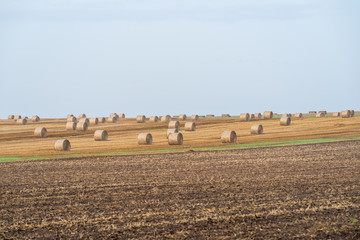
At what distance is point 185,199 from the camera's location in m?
17.2

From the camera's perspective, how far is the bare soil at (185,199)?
42.8 feet

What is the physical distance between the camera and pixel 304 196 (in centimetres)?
1756

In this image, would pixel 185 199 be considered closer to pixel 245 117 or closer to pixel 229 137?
pixel 229 137

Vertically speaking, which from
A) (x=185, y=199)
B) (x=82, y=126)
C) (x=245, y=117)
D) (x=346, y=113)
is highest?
(x=346, y=113)

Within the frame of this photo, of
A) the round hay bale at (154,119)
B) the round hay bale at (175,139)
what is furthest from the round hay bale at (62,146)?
the round hay bale at (154,119)

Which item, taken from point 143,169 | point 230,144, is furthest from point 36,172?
point 230,144

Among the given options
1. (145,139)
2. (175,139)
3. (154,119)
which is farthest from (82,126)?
(175,139)

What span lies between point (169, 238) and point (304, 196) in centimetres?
684

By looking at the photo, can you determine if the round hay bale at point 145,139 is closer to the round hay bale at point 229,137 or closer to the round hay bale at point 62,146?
the round hay bale at point 229,137

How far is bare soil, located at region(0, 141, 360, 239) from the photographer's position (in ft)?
42.8

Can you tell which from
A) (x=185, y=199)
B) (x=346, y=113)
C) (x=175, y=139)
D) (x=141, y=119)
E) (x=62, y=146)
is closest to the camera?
(x=185, y=199)

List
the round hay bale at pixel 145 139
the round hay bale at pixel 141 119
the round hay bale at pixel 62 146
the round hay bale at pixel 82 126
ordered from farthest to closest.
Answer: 1. the round hay bale at pixel 141 119
2. the round hay bale at pixel 82 126
3. the round hay bale at pixel 145 139
4. the round hay bale at pixel 62 146

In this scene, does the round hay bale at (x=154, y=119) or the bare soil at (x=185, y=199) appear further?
the round hay bale at (x=154, y=119)

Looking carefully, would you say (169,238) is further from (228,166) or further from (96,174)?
(228,166)
